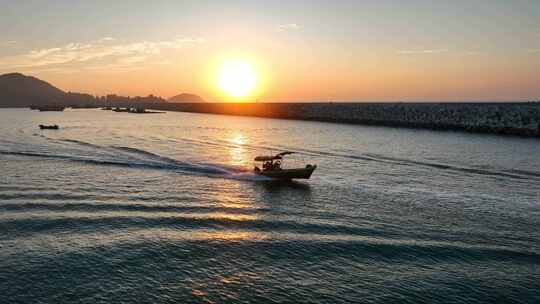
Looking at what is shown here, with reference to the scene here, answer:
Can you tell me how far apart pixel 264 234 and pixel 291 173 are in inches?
779

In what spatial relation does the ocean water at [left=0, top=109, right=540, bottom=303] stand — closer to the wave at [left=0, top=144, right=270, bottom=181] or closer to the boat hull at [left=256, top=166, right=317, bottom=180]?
the wave at [left=0, top=144, right=270, bottom=181]

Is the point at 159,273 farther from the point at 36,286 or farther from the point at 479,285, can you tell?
the point at 479,285

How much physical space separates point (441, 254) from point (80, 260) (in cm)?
2266

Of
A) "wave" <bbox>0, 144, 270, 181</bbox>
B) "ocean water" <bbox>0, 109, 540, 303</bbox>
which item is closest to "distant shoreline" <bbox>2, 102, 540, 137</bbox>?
"ocean water" <bbox>0, 109, 540, 303</bbox>

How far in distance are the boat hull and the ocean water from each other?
123 centimetres

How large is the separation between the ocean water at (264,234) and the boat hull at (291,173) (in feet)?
4.02

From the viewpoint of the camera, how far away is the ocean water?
21438 mm

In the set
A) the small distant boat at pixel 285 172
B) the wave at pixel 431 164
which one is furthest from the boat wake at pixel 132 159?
the wave at pixel 431 164

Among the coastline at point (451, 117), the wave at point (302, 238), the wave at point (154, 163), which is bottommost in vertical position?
the wave at point (302, 238)

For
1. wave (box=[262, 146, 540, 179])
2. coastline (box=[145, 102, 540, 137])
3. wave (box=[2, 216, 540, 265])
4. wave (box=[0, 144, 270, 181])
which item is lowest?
wave (box=[2, 216, 540, 265])

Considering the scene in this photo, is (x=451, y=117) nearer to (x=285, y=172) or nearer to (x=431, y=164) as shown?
(x=431, y=164)

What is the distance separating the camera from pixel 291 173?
4841 cm

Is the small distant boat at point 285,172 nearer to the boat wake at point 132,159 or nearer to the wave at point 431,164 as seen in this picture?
the boat wake at point 132,159

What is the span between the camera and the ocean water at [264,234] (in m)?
21.4
